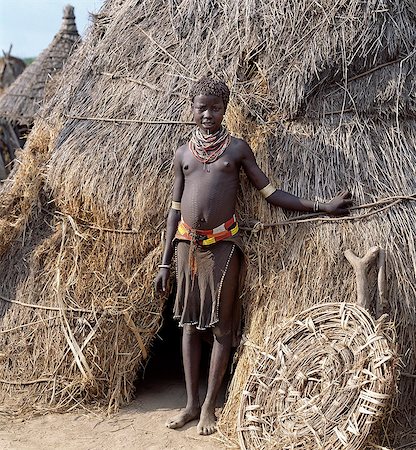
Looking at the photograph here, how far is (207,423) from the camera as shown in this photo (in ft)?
13.2

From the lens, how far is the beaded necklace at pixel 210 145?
12.9 feet

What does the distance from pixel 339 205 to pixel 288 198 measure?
29 centimetres

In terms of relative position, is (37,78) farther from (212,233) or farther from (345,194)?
(345,194)

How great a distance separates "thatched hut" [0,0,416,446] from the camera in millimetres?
3979

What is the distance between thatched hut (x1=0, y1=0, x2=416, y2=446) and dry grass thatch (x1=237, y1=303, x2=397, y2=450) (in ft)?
0.73

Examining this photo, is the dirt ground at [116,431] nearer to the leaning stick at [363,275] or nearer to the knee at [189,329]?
the knee at [189,329]

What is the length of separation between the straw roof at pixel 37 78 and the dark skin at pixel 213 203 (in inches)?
267

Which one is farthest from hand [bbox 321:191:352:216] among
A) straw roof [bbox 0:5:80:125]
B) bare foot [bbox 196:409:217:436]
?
straw roof [bbox 0:5:80:125]

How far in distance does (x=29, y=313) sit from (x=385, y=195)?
2387 millimetres

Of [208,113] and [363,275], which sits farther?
[208,113]

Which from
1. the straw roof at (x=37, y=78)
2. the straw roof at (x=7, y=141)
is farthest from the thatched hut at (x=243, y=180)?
the straw roof at (x=7, y=141)

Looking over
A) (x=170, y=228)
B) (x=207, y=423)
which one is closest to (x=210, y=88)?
(x=170, y=228)

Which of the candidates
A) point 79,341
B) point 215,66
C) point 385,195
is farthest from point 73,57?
point 385,195

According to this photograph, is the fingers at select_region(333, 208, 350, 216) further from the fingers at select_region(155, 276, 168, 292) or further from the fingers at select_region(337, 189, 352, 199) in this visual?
the fingers at select_region(155, 276, 168, 292)
